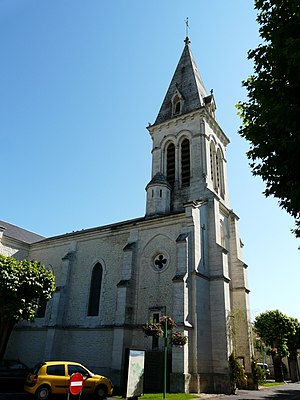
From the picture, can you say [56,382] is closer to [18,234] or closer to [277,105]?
[277,105]

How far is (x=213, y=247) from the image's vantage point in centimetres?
2123

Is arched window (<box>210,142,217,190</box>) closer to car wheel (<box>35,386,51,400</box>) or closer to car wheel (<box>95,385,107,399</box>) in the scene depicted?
car wheel (<box>95,385,107,399</box>)

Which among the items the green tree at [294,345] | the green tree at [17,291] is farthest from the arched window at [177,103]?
the green tree at [294,345]

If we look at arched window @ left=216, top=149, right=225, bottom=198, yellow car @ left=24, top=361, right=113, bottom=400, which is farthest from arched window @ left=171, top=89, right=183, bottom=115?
yellow car @ left=24, top=361, right=113, bottom=400

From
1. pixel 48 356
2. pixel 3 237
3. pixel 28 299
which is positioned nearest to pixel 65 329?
pixel 48 356

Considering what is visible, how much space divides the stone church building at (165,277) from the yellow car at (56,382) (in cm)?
417

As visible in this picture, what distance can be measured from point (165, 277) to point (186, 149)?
1165 cm

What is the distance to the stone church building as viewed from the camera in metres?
18.1

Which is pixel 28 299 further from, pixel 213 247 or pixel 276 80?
pixel 276 80

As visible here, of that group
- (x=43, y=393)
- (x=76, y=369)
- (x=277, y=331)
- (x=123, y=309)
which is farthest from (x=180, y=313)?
(x=277, y=331)

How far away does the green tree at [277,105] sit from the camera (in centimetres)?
873

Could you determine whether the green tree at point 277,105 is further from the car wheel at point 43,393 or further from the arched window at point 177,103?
the arched window at point 177,103

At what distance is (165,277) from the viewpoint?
20.4 meters

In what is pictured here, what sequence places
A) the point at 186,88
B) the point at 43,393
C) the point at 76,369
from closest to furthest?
the point at 43,393 → the point at 76,369 → the point at 186,88
